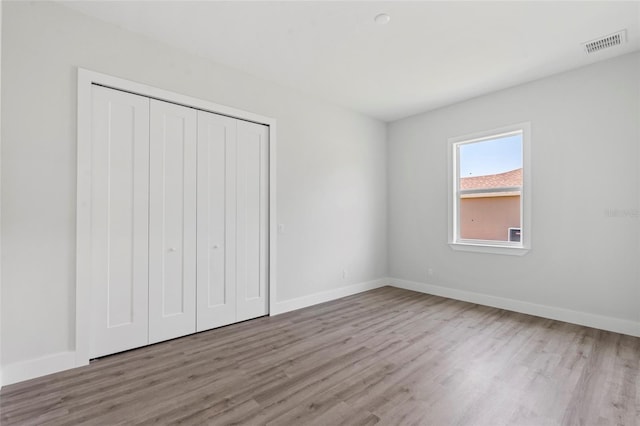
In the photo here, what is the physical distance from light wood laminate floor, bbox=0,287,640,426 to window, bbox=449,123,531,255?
4.11ft

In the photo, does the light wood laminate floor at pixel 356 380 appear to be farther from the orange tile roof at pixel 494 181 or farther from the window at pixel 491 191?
the orange tile roof at pixel 494 181

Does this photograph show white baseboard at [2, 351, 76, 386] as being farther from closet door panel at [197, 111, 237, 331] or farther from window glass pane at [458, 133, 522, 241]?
window glass pane at [458, 133, 522, 241]

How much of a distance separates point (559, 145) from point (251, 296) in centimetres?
419

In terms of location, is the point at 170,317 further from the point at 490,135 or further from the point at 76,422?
the point at 490,135

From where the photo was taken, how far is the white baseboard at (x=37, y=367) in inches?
87.8

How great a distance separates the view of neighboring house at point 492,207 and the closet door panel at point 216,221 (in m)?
3.46

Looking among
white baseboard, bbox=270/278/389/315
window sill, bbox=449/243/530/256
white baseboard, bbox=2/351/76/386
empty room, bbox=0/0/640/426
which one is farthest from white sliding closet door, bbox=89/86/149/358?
window sill, bbox=449/243/530/256

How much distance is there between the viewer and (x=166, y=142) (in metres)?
3.05

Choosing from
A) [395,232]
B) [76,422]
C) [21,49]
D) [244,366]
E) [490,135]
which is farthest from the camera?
[395,232]

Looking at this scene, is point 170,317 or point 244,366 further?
point 170,317

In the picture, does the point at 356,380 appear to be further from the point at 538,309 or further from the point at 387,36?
the point at 387,36

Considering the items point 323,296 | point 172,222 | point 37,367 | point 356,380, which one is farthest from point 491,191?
point 37,367

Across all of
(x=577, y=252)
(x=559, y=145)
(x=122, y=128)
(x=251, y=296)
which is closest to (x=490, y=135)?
(x=559, y=145)

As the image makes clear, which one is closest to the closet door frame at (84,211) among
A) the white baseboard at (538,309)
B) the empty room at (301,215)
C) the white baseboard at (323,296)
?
the empty room at (301,215)
